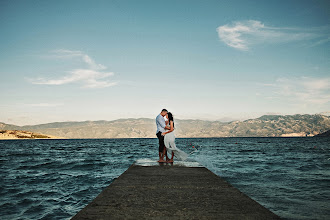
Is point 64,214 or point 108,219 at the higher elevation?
point 108,219

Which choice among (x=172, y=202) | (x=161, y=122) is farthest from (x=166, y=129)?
(x=172, y=202)

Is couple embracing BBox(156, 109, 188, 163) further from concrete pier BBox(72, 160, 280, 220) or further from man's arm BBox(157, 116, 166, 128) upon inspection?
concrete pier BBox(72, 160, 280, 220)

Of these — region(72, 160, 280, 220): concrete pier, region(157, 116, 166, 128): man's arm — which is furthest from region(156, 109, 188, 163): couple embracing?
region(72, 160, 280, 220): concrete pier

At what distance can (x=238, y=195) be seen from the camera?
5438 millimetres

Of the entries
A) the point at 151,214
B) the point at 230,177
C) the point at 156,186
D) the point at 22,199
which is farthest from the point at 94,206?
the point at 230,177

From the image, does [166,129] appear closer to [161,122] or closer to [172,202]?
[161,122]

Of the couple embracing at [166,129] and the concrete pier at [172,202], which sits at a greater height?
the couple embracing at [166,129]

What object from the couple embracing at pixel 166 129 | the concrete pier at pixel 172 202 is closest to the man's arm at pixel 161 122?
the couple embracing at pixel 166 129

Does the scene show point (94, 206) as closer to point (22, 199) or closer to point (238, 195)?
point (238, 195)

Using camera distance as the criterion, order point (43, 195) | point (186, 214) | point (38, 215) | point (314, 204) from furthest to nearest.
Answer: point (43, 195) < point (314, 204) < point (38, 215) < point (186, 214)

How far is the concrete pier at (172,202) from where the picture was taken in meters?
4.06

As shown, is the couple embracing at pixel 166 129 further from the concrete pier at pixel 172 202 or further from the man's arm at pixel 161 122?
the concrete pier at pixel 172 202

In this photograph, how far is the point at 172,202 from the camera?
16.0 feet

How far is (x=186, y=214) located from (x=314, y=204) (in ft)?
18.9
